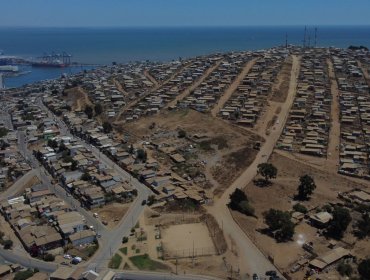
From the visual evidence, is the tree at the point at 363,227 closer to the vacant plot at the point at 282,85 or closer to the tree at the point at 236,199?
the tree at the point at 236,199

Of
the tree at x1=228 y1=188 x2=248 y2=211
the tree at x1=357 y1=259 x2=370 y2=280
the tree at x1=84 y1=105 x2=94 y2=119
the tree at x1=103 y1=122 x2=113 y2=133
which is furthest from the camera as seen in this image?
the tree at x1=84 y1=105 x2=94 y2=119

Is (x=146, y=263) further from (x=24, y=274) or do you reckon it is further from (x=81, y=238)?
(x=24, y=274)

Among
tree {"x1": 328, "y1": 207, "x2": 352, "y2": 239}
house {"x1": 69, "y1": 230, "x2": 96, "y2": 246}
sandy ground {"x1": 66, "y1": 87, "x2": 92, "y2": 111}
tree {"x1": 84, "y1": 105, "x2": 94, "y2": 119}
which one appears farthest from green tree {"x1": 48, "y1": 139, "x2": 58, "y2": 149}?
tree {"x1": 328, "y1": 207, "x2": 352, "y2": 239}

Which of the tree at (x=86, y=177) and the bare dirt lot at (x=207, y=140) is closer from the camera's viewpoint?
the tree at (x=86, y=177)

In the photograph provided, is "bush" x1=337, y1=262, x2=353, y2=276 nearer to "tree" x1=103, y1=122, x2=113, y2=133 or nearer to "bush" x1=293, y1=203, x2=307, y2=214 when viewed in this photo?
"bush" x1=293, y1=203, x2=307, y2=214

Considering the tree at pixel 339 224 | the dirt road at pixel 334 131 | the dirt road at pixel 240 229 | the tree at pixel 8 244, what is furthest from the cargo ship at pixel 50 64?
the tree at pixel 339 224

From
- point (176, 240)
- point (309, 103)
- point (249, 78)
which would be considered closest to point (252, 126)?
point (309, 103)

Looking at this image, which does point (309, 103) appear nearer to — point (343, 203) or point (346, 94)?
point (346, 94)
